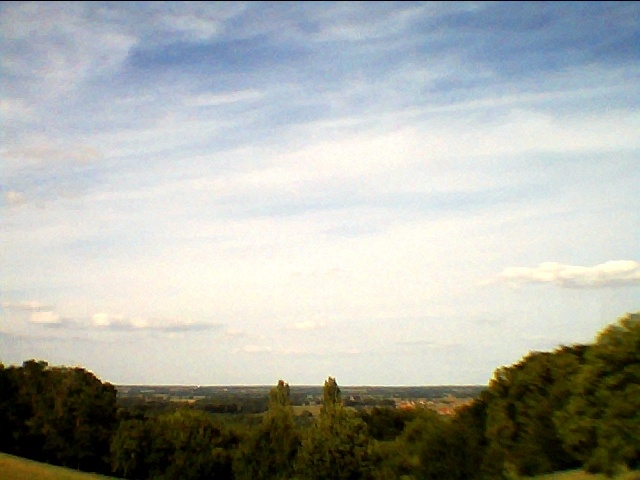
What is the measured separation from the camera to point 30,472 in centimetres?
6266

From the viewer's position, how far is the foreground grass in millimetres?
61138

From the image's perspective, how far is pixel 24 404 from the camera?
87.4m

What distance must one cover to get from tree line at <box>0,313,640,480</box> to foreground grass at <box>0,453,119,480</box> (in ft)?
38.3

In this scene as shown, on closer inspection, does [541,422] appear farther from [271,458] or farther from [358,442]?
[271,458]

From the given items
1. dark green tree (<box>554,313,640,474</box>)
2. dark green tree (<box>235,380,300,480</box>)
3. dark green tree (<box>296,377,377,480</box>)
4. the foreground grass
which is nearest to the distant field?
dark green tree (<box>554,313,640,474</box>)

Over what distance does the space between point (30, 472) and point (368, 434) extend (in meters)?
33.1

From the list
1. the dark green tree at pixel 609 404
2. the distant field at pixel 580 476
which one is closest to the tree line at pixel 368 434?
the dark green tree at pixel 609 404

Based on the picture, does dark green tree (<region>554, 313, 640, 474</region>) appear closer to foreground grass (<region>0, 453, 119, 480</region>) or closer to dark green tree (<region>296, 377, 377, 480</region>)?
dark green tree (<region>296, 377, 377, 480</region>)

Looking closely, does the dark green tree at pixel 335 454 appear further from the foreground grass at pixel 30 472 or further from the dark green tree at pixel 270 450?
the foreground grass at pixel 30 472

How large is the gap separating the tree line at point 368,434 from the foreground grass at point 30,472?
1167cm

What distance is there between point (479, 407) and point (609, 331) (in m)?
27.7

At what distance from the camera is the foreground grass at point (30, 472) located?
61.1 m

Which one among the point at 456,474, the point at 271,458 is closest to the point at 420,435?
the point at 456,474

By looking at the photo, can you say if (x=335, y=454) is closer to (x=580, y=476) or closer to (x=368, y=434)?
(x=368, y=434)
